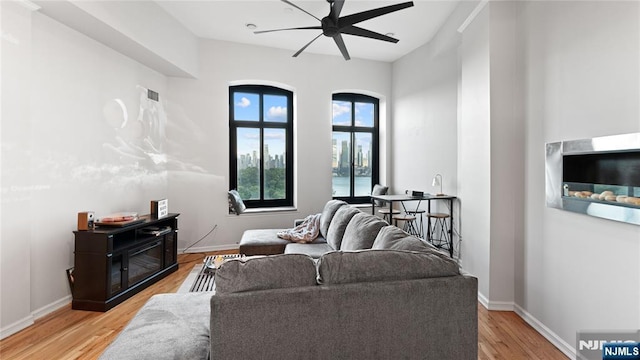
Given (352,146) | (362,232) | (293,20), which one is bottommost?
(362,232)

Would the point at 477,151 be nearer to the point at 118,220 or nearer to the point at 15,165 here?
the point at 118,220

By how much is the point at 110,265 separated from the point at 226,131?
2.79 metres

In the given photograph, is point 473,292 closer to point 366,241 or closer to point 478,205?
point 366,241

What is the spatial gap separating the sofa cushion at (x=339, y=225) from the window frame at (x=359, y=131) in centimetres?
251

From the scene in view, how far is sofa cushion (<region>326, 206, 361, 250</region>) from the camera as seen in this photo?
332 cm

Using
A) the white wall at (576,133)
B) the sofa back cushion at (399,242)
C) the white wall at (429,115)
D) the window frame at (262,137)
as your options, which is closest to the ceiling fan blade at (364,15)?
the white wall at (576,133)

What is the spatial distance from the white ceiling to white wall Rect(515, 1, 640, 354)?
65.9 inches

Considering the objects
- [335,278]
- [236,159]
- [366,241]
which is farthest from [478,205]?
[236,159]

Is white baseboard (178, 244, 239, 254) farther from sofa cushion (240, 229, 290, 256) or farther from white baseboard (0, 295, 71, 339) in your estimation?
white baseboard (0, 295, 71, 339)

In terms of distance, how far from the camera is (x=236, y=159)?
546 cm

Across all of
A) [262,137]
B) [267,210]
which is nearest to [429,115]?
[262,137]

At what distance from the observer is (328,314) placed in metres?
1.48

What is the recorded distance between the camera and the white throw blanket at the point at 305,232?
3834 mm

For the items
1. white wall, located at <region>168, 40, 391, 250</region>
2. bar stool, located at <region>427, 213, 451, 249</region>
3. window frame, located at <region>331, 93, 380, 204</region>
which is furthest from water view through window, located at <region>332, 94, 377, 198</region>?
bar stool, located at <region>427, 213, 451, 249</region>
